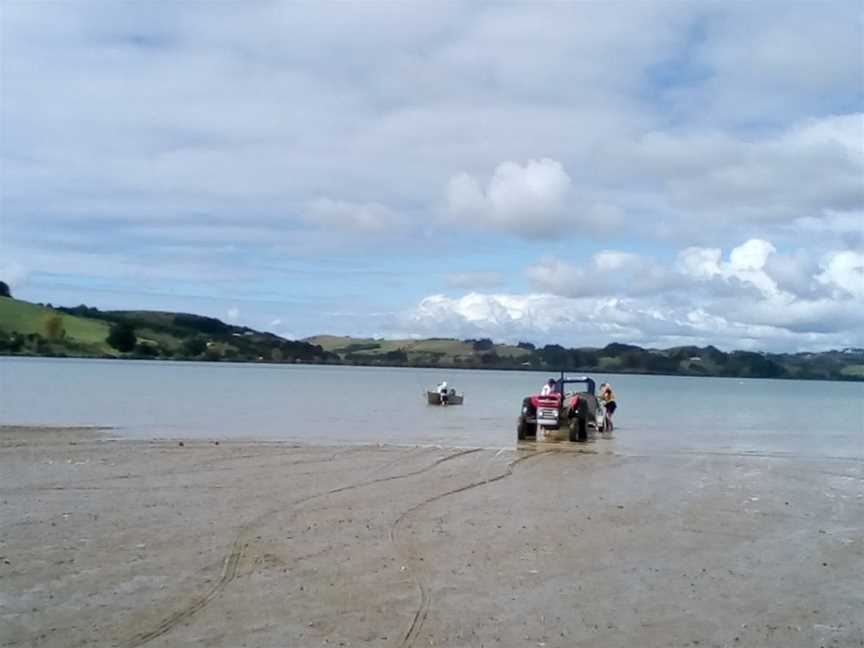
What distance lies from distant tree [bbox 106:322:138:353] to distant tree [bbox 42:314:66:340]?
9450 millimetres

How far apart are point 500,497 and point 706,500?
3711 mm

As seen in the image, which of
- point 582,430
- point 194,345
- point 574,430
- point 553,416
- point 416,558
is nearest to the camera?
point 416,558

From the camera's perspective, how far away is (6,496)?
50.9ft

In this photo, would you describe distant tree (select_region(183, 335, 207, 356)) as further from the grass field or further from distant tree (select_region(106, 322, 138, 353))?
the grass field

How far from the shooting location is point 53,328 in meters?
131

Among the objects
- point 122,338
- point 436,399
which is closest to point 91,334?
point 122,338

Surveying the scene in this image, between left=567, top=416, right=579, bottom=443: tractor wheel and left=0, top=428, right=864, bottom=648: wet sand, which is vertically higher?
left=567, top=416, right=579, bottom=443: tractor wheel

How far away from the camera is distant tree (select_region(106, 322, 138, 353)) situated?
142 m

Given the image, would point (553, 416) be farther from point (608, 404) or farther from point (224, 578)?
point (224, 578)

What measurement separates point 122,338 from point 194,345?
25081 millimetres

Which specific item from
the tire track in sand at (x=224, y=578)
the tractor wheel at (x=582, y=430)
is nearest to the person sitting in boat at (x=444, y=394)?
the tractor wheel at (x=582, y=430)

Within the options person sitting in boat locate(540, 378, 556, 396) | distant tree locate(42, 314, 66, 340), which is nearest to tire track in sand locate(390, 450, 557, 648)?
person sitting in boat locate(540, 378, 556, 396)

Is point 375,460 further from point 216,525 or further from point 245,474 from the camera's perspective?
point 216,525

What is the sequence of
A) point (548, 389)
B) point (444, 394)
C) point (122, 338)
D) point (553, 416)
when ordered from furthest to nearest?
point (122, 338)
point (444, 394)
point (548, 389)
point (553, 416)
